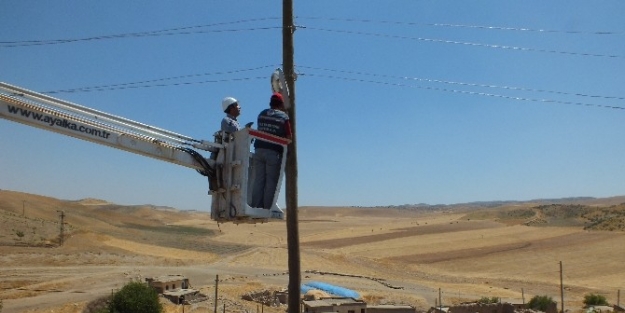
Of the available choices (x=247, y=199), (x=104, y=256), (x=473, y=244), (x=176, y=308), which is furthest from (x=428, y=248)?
(x=247, y=199)

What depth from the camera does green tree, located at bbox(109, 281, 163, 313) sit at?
2508cm

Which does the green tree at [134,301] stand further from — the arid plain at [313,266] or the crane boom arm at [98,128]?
the crane boom arm at [98,128]

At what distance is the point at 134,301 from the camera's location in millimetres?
25016

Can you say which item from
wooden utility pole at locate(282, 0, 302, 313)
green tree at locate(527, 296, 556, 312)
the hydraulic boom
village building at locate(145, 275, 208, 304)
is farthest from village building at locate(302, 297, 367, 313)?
the hydraulic boom

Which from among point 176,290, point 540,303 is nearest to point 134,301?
point 176,290

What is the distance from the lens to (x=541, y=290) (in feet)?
154

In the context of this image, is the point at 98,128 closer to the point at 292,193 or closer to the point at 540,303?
the point at 292,193

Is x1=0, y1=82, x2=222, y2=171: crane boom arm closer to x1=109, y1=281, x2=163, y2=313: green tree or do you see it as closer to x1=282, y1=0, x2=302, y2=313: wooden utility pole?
x1=282, y1=0, x2=302, y2=313: wooden utility pole

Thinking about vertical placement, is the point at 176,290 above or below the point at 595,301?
above

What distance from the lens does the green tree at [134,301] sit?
25.1 metres

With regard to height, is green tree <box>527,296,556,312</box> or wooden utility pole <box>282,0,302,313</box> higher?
wooden utility pole <box>282,0,302,313</box>

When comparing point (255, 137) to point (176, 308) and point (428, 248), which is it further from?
point (428, 248)

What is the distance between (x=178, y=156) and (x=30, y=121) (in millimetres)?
1889

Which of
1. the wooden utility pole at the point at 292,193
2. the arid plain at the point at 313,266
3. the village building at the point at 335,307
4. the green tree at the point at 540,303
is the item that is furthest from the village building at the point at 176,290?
the wooden utility pole at the point at 292,193
